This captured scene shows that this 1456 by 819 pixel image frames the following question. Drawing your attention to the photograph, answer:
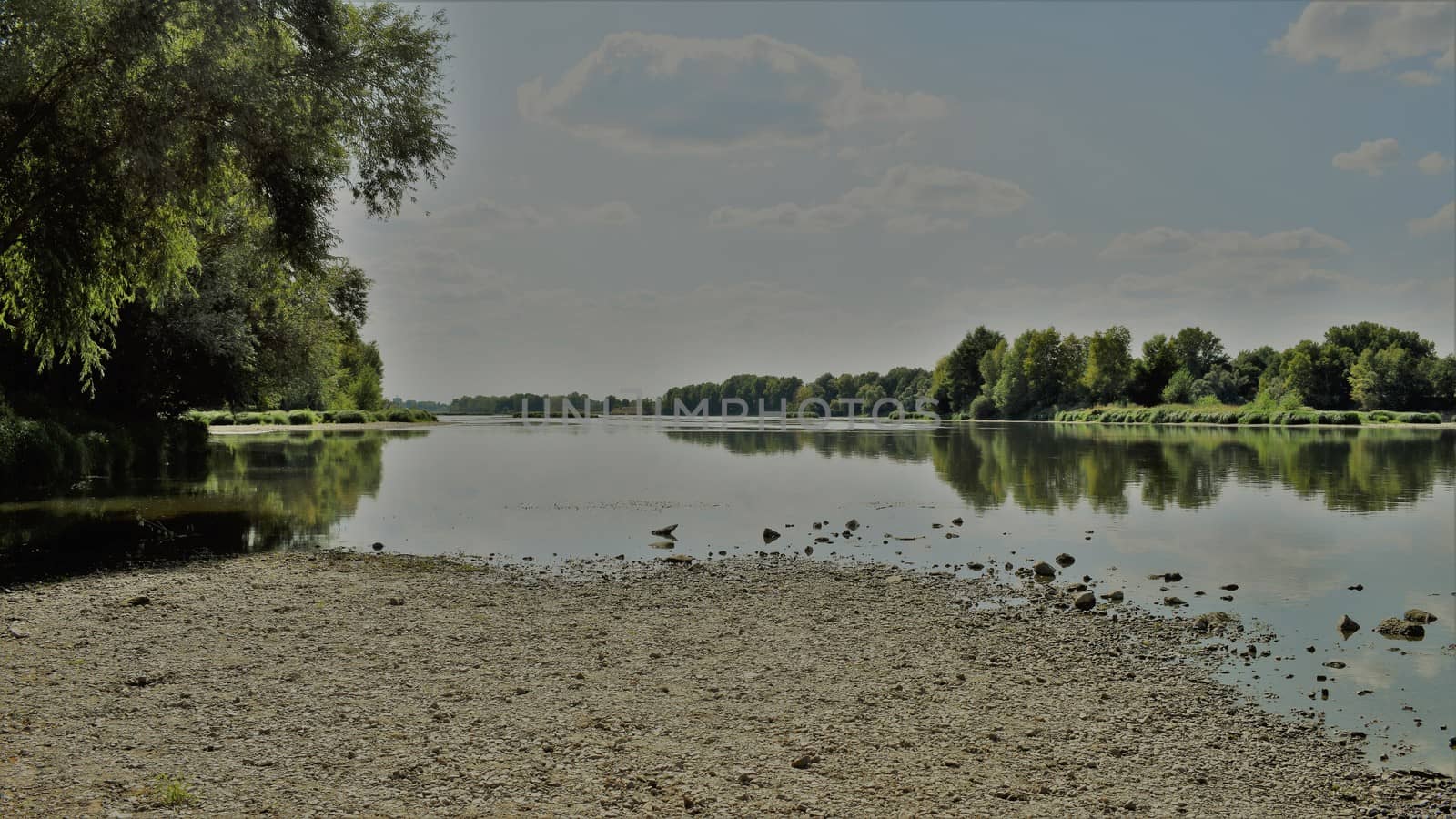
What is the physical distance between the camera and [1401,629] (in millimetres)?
11617

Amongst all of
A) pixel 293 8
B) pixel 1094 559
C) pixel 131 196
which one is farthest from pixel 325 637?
pixel 1094 559

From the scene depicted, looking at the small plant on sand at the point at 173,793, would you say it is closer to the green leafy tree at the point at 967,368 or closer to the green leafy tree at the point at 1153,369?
the green leafy tree at the point at 1153,369

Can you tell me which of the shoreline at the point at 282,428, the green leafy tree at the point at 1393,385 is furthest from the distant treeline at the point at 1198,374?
the shoreline at the point at 282,428

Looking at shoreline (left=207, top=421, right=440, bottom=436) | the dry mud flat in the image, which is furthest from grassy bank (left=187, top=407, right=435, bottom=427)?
the dry mud flat

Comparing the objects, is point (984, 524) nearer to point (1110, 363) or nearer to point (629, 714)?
point (629, 714)

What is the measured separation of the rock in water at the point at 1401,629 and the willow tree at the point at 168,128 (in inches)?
669

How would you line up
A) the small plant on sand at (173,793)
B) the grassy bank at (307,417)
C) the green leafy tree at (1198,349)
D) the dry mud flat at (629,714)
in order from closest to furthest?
the small plant on sand at (173,793) < the dry mud flat at (629,714) < the grassy bank at (307,417) < the green leafy tree at (1198,349)

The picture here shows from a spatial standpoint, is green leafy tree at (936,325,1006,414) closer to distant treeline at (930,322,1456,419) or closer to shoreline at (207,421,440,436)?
distant treeline at (930,322,1456,419)

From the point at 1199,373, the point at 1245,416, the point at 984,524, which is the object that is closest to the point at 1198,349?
the point at 1199,373

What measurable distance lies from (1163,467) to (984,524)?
74.7ft

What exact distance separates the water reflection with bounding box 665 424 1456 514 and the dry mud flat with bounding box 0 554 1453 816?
642 inches

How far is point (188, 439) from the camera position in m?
39.5

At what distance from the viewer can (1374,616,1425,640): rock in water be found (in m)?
11.5

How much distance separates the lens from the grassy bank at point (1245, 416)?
327 ft
